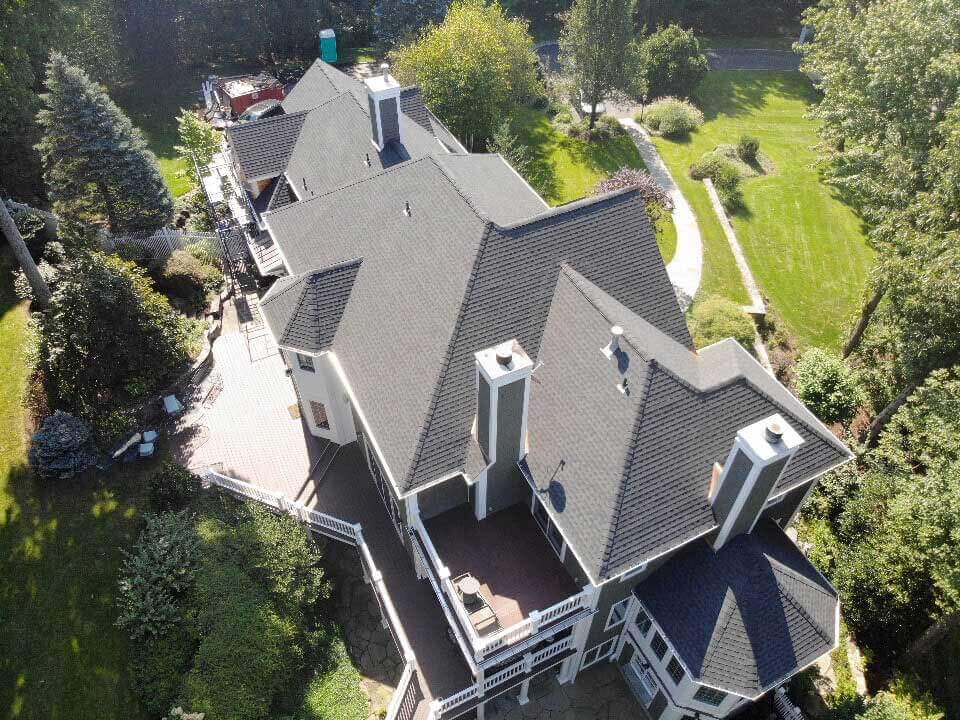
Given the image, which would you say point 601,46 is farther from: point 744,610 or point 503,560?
point 744,610

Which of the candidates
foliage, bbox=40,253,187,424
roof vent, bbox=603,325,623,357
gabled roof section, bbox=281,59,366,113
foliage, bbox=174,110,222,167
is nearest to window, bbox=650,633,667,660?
roof vent, bbox=603,325,623,357

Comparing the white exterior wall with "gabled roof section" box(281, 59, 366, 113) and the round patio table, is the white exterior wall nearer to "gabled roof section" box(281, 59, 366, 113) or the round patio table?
the round patio table

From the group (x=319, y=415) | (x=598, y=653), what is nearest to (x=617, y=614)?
(x=598, y=653)

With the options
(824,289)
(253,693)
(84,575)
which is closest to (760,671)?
(253,693)

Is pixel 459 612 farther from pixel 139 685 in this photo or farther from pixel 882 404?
pixel 882 404

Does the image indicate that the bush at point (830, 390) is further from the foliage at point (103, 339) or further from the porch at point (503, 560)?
the foliage at point (103, 339)

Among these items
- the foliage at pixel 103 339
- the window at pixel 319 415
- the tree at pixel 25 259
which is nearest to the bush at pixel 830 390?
the window at pixel 319 415
